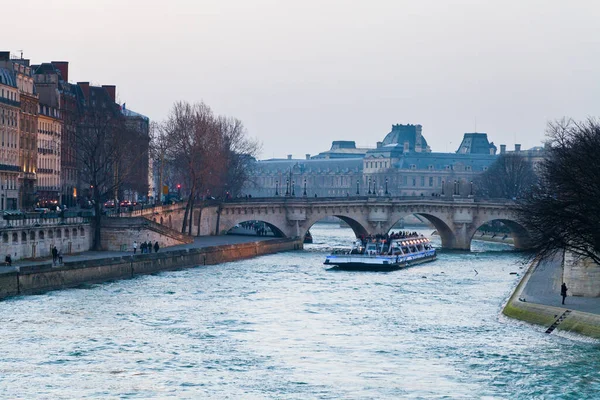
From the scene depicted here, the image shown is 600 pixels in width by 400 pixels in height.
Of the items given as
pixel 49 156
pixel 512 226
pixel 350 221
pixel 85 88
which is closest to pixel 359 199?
pixel 350 221

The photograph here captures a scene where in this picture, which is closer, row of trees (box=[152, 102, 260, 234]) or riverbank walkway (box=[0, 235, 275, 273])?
riverbank walkway (box=[0, 235, 275, 273])

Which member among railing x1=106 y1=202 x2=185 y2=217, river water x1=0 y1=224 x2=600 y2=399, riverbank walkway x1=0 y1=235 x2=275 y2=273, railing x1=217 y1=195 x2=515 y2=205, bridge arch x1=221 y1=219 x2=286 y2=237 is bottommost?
river water x1=0 y1=224 x2=600 y2=399

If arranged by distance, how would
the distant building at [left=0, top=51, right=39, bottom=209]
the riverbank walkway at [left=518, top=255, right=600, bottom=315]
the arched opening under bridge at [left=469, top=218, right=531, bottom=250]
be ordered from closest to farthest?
the riverbank walkway at [left=518, top=255, right=600, bottom=315], the distant building at [left=0, top=51, right=39, bottom=209], the arched opening under bridge at [left=469, top=218, right=531, bottom=250]

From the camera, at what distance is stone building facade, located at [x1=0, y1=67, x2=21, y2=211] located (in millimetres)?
94062

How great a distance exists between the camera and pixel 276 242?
113 metres

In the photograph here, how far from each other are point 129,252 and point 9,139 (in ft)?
44.3

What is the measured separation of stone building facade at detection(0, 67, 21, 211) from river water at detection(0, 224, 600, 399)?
20790mm

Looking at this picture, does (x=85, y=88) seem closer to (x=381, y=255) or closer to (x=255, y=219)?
(x=255, y=219)

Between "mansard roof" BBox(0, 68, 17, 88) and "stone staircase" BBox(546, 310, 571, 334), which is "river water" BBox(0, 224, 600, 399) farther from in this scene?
"mansard roof" BBox(0, 68, 17, 88)

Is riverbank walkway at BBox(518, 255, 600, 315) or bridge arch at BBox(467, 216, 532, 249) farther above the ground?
bridge arch at BBox(467, 216, 532, 249)

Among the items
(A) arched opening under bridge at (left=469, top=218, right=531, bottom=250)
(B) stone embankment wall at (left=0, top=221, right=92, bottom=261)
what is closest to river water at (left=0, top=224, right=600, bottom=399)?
(B) stone embankment wall at (left=0, top=221, right=92, bottom=261)

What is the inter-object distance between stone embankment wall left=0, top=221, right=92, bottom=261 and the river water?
5.99m

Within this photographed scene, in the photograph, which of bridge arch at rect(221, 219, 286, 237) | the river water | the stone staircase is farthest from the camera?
bridge arch at rect(221, 219, 286, 237)

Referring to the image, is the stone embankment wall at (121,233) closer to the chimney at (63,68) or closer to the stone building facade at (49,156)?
the stone building facade at (49,156)
